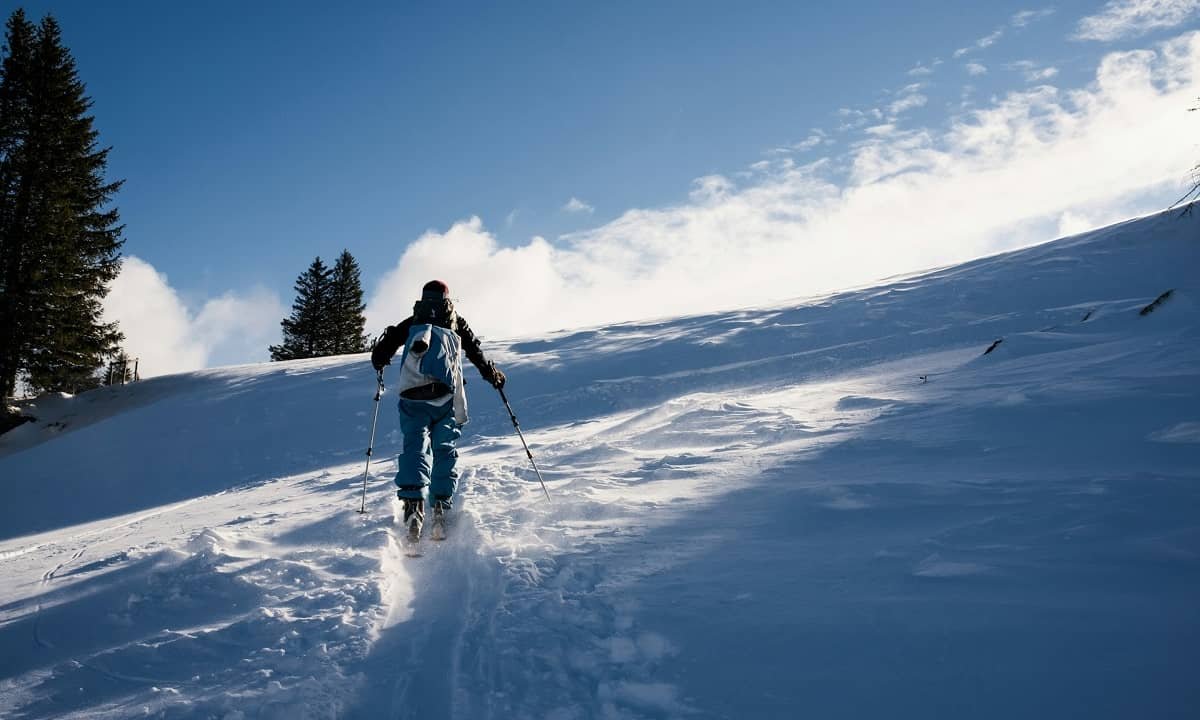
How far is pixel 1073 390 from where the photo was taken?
5.12m

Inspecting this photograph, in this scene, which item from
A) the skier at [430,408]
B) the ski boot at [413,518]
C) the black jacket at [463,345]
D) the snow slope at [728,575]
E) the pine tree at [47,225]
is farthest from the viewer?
the pine tree at [47,225]

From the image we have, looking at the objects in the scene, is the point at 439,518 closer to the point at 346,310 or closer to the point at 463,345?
the point at 463,345

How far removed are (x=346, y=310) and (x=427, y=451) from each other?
30520 millimetres

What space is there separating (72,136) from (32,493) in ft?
50.2

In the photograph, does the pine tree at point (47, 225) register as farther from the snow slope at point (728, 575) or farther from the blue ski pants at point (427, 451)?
the blue ski pants at point (427, 451)

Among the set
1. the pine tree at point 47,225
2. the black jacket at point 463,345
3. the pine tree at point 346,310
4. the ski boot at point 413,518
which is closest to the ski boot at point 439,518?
the ski boot at point 413,518

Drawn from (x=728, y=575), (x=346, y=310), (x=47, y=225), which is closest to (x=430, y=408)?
(x=728, y=575)

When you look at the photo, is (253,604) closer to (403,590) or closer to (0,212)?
(403,590)

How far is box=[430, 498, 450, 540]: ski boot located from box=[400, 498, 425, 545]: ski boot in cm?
10

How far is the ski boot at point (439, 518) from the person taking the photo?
4.40m

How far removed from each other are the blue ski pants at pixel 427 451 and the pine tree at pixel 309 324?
29733 millimetres

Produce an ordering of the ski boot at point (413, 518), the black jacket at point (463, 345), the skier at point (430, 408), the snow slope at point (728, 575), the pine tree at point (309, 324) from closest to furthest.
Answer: the snow slope at point (728, 575), the ski boot at point (413, 518), the skier at point (430, 408), the black jacket at point (463, 345), the pine tree at point (309, 324)

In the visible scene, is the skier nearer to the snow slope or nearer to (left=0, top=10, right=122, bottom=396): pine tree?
the snow slope

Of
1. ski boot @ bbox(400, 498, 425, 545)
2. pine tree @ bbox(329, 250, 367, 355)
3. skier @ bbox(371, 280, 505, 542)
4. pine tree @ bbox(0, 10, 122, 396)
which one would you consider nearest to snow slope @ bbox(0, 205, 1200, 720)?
ski boot @ bbox(400, 498, 425, 545)
